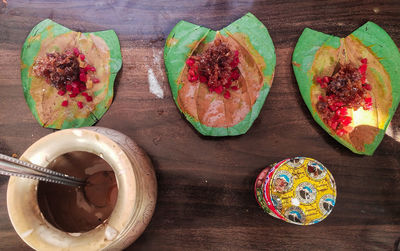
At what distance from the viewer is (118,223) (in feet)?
2.93

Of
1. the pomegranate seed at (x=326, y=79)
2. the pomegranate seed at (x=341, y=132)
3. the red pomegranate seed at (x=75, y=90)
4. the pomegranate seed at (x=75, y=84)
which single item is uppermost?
the pomegranate seed at (x=326, y=79)

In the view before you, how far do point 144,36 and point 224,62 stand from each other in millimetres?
433

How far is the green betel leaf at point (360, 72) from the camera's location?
53.0 inches

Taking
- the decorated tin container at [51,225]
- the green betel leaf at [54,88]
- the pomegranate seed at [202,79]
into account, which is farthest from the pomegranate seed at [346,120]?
the green betel leaf at [54,88]

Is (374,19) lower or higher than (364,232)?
higher

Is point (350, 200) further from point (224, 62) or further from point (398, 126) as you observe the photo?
point (224, 62)

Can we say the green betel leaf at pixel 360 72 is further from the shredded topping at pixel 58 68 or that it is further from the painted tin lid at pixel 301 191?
the shredded topping at pixel 58 68

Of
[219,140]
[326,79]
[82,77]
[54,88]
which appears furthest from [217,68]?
[54,88]

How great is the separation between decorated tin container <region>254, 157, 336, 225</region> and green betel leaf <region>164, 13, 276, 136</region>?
0.95ft

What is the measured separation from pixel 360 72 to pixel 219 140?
749 millimetres

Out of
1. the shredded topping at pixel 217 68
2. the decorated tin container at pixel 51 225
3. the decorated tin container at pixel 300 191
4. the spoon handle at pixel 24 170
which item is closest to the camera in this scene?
the spoon handle at pixel 24 170

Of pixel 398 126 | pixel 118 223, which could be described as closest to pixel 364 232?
pixel 398 126

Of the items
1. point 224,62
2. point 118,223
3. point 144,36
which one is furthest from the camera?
point 144,36

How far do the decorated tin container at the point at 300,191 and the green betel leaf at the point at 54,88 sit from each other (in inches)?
33.6
